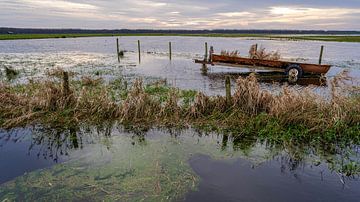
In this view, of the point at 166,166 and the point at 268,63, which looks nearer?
the point at 166,166

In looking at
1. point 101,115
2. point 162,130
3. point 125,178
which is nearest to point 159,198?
point 125,178

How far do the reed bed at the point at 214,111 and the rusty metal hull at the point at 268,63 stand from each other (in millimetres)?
11856

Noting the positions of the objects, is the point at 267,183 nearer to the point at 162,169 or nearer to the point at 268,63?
the point at 162,169

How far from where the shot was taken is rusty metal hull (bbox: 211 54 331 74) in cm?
2205

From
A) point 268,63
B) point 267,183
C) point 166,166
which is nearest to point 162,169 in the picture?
point 166,166

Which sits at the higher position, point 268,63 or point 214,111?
point 268,63

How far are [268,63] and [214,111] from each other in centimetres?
1352

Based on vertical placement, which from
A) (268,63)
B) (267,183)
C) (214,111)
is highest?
(268,63)

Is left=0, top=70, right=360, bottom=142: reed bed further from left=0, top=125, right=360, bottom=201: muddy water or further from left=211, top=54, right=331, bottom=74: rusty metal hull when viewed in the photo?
left=211, top=54, right=331, bottom=74: rusty metal hull

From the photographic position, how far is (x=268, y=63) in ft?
74.9

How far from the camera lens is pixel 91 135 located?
379 inches

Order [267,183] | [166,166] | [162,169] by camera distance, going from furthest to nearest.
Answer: [166,166]
[162,169]
[267,183]

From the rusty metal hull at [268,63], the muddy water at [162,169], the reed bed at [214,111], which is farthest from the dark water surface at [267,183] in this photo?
the rusty metal hull at [268,63]

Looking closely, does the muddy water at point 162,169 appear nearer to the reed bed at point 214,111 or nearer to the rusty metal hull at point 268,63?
the reed bed at point 214,111
